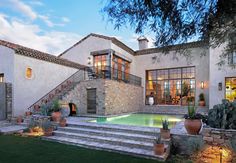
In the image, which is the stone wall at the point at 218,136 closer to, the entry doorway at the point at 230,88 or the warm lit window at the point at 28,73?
the entry doorway at the point at 230,88

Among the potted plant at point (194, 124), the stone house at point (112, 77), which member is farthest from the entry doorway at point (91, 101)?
the potted plant at point (194, 124)

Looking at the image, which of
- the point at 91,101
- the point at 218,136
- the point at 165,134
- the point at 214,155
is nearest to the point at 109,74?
the point at 91,101

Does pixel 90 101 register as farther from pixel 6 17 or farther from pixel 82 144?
pixel 6 17

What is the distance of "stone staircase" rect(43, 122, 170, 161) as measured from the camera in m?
5.93

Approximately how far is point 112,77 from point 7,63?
288 inches

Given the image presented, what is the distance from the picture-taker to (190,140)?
5723mm

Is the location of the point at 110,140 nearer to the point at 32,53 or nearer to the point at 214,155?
the point at 214,155

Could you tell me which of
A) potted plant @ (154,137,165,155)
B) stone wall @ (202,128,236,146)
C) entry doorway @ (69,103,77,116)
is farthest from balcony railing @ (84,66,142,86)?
stone wall @ (202,128,236,146)

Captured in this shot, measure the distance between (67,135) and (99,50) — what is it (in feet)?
32.5

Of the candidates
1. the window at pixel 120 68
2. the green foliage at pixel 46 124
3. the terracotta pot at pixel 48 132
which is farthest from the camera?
the window at pixel 120 68

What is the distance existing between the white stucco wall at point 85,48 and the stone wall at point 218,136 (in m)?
11.6

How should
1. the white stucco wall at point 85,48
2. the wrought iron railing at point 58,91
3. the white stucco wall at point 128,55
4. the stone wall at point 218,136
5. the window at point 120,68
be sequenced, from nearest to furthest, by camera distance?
the stone wall at point 218,136 < the wrought iron railing at point 58,91 < the window at point 120,68 < the white stucco wall at point 85,48 < the white stucco wall at point 128,55

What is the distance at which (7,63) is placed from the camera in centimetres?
1098

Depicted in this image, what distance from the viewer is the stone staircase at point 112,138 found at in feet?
19.5
